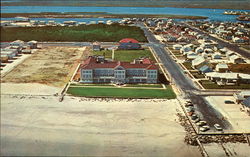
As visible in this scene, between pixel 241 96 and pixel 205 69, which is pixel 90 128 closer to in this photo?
pixel 241 96

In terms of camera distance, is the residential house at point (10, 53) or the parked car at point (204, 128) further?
the residential house at point (10, 53)

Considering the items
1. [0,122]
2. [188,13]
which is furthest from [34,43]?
[188,13]

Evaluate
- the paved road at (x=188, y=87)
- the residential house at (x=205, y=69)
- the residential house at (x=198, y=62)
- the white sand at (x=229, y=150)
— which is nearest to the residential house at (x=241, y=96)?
the paved road at (x=188, y=87)

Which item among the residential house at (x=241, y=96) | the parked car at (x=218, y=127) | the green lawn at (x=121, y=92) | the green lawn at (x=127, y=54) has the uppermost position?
the residential house at (x=241, y=96)

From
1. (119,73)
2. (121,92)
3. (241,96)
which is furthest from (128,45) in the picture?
(241,96)

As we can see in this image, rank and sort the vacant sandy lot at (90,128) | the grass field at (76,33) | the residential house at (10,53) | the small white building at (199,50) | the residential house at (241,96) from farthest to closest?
1. the grass field at (76,33)
2. the small white building at (199,50)
3. the residential house at (10,53)
4. the residential house at (241,96)
5. the vacant sandy lot at (90,128)

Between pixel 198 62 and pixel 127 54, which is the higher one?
pixel 198 62

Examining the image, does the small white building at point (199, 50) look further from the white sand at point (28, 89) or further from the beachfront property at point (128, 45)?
the white sand at point (28, 89)

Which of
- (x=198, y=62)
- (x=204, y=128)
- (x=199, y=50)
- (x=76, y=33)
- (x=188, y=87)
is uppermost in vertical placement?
(x=76, y=33)
